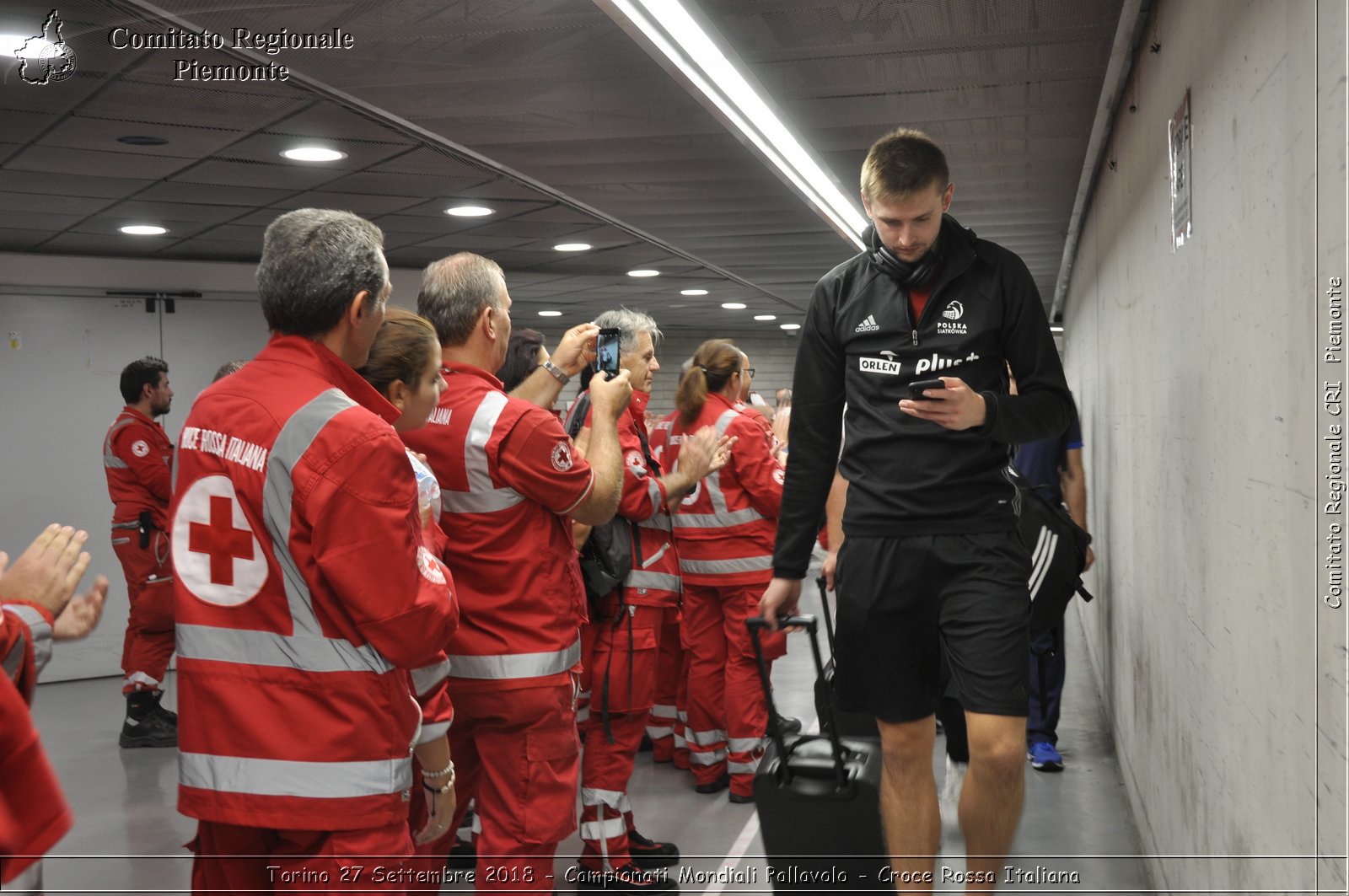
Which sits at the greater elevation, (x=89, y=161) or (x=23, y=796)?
(x=89, y=161)

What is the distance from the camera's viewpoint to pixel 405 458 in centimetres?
206

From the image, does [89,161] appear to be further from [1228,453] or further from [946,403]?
[1228,453]

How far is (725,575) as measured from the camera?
5.12 m

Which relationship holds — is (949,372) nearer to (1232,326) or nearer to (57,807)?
(1232,326)

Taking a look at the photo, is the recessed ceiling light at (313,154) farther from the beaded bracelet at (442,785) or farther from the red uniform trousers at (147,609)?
the beaded bracelet at (442,785)

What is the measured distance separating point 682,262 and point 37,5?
7.48 metres

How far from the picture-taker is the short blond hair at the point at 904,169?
2.68 meters

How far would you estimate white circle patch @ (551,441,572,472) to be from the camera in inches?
117

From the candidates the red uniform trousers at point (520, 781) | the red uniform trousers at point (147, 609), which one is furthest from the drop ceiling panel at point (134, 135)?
the red uniform trousers at point (520, 781)

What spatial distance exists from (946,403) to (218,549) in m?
1.46

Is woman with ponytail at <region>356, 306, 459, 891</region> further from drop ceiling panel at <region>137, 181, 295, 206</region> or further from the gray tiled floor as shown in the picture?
drop ceiling panel at <region>137, 181, 295, 206</region>

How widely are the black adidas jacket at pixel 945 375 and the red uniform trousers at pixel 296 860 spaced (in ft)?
4.29

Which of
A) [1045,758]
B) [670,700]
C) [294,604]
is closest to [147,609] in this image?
[670,700]

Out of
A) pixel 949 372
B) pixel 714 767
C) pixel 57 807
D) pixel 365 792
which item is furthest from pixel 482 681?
pixel 714 767
